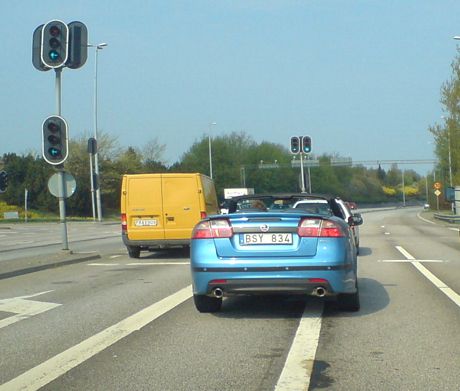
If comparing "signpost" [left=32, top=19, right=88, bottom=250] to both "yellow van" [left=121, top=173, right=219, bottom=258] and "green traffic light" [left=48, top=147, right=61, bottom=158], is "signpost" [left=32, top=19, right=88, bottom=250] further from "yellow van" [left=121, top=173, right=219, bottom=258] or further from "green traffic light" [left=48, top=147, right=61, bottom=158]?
"yellow van" [left=121, top=173, right=219, bottom=258]

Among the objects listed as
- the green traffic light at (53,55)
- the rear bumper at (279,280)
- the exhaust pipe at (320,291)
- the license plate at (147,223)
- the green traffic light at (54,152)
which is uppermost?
the green traffic light at (53,55)

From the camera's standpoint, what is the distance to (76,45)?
687 inches

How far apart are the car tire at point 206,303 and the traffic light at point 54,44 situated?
9.99m

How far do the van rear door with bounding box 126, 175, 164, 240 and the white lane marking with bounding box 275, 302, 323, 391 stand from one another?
9.91m

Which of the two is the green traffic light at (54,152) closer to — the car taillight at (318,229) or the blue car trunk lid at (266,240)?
the blue car trunk lid at (266,240)

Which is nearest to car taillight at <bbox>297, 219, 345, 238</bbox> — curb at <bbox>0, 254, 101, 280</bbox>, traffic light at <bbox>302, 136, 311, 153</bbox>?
curb at <bbox>0, 254, 101, 280</bbox>

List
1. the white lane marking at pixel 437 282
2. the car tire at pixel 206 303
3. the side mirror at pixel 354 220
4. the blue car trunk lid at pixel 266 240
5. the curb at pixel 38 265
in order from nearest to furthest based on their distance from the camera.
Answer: the blue car trunk lid at pixel 266 240 → the car tire at pixel 206 303 → the white lane marking at pixel 437 282 → the side mirror at pixel 354 220 → the curb at pixel 38 265

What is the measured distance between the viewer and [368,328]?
7.93m

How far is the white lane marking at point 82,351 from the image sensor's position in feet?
19.1

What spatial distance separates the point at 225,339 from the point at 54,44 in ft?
38.3

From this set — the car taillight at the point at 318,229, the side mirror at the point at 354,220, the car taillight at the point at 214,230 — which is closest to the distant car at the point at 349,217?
the side mirror at the point at 354,220

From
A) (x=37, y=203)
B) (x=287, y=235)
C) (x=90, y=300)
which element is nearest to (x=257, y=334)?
(x=287, y=235)

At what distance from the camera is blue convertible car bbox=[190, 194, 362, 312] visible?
820cm

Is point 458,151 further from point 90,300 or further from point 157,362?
point 157,362
